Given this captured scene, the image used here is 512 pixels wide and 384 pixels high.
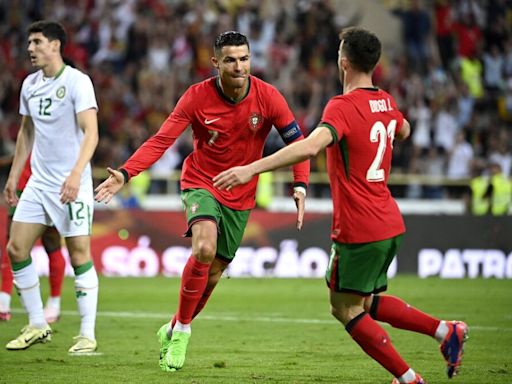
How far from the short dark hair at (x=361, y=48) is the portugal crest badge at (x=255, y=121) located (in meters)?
1.74

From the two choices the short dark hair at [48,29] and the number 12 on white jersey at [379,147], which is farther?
the short dark hair at [48,29]

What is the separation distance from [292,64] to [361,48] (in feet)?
52.7

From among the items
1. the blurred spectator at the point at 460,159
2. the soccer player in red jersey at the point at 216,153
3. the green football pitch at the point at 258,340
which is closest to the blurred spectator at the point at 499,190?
the blurred spectator at the point at 460,159

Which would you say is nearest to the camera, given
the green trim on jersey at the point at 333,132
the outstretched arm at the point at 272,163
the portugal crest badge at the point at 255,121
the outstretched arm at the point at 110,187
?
the outstretched arm at the point at 272,163

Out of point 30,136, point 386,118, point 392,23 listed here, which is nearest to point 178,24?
point 392,23

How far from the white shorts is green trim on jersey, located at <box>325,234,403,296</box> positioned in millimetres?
2967

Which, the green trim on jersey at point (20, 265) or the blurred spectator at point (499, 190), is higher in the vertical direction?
the blurred spectator at point (499, 190)

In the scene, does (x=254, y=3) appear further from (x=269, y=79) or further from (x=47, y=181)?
(x=47, y=181)

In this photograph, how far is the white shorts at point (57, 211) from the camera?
902 centimetres

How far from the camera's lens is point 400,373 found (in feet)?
21.9

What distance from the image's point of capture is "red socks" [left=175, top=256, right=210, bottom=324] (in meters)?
8.17

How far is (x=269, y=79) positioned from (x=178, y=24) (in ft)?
8.20

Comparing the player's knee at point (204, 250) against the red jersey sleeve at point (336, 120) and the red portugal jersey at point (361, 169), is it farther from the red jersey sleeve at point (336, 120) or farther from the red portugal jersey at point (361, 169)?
the red jersey sleeve at point (336, 120)

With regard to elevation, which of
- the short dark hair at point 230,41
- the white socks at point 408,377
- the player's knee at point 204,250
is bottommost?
the white socks at point 408,377
